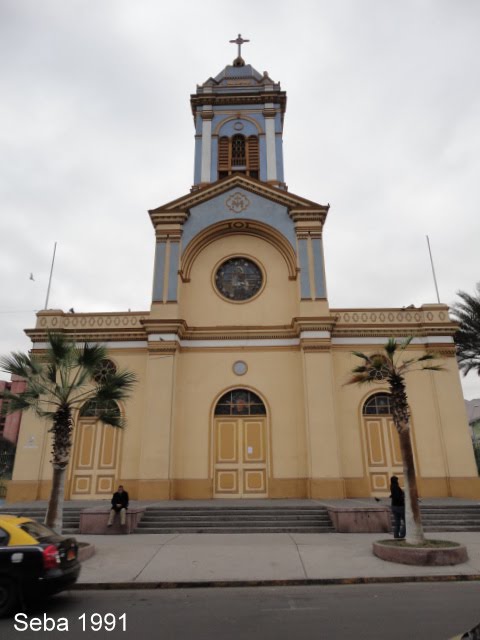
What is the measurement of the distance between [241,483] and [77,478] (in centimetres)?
687

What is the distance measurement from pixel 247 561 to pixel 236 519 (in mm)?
4592

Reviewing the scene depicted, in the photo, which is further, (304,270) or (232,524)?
(304,270)

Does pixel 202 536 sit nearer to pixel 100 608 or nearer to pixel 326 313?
pixel 100 608

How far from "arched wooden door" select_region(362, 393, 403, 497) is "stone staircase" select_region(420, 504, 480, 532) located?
3087 mm

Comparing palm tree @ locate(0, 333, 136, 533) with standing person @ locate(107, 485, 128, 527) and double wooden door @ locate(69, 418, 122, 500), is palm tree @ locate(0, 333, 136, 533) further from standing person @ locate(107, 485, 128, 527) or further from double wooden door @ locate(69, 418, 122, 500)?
double wooden door @ locate(69, 418, 122, 500)

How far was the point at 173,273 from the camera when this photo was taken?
830 inches

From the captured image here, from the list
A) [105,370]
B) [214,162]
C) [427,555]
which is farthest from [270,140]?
[427,555]

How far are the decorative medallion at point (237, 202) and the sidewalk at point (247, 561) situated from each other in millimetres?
15278

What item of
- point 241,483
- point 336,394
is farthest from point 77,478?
point 336,394

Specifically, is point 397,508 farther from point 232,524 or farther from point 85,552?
point 85,552

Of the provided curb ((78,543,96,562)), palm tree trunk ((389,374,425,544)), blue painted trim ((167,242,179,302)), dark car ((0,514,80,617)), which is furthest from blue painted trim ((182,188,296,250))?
dark car ((0,514,80,617))

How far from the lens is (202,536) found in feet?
43.0

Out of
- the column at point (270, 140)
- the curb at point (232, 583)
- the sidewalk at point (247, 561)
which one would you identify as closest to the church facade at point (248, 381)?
the column at point (270, 140)

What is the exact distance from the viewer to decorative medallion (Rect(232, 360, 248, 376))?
19891 millimetres
